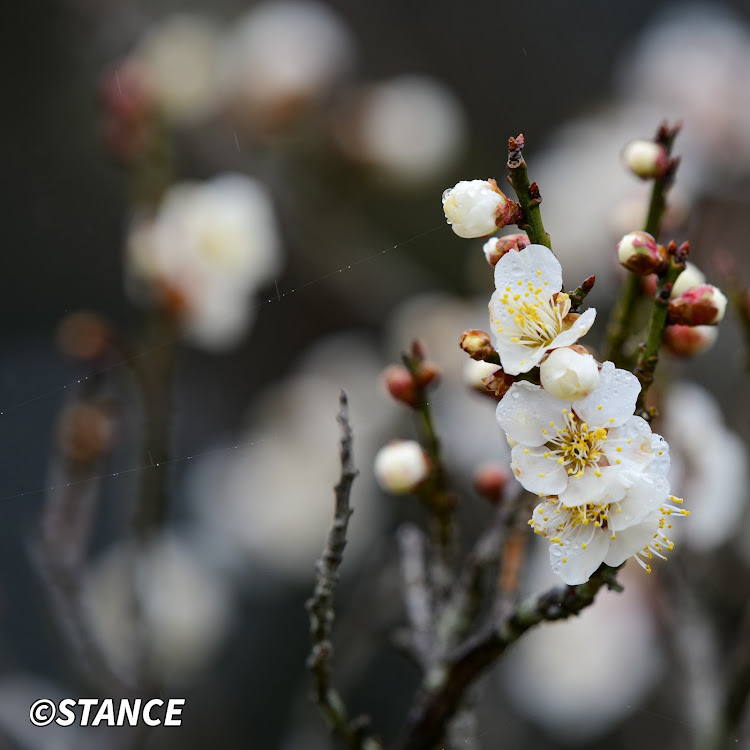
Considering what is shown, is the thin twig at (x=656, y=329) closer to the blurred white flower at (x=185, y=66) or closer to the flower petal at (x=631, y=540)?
the flower petal at (x=631, y=540)

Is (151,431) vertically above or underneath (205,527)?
above

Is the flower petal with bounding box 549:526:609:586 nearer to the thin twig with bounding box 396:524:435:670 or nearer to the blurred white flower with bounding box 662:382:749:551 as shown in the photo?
the thin twig with bounding box 396:524:435:670

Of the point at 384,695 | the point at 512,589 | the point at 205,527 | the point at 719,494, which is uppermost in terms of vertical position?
the point at 512,589

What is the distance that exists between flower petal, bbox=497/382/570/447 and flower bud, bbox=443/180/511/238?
0.27ft

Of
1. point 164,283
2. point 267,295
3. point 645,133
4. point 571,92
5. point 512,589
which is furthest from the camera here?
point 571,92

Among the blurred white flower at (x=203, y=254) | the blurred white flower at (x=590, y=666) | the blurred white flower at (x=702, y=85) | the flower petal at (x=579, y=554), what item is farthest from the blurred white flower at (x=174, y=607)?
the blurred white flower at (x=702, y=85)

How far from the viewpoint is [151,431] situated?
1.02 metres

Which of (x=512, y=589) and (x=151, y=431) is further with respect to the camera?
(x=151, y=431)

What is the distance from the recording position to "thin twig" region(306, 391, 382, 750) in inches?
20.1

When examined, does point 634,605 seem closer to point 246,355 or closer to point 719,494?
point 719,494

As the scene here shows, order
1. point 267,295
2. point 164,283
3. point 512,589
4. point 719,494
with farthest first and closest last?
1. point 267,295
2. point 164,283
3. point 719,494
4. point 512,589

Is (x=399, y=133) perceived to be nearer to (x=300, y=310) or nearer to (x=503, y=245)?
(x=300, y=310)

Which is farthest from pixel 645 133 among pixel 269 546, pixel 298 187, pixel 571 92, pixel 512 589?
pixel 512 589

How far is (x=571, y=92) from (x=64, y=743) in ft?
7.99
